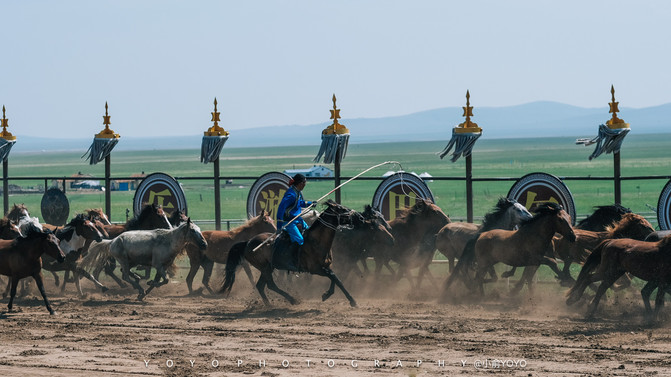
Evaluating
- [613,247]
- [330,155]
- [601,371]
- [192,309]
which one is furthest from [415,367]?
[330,155]

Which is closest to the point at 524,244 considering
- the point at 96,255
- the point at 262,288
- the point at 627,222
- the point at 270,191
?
the point at 627,222

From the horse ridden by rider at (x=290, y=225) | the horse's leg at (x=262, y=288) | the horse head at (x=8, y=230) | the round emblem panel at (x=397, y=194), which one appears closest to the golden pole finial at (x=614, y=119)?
the round emblem panel at (x=397, y=194)

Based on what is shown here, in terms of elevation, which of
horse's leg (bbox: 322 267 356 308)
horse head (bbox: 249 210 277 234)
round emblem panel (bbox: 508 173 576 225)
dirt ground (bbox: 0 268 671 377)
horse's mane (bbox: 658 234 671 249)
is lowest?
dirt ground (bbox: 0 268 671 377)

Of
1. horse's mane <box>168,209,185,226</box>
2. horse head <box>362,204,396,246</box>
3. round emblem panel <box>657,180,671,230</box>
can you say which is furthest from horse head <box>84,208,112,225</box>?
round emblem panel <box>657,180,671,230</box>

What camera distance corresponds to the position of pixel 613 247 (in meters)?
14.2

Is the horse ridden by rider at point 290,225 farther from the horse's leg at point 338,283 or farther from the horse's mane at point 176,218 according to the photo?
the horse's mane at point 176,218

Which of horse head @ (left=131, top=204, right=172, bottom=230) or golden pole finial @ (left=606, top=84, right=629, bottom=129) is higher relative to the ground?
golden pole finial @ (left=606, top=84, right=629, bottom=129)

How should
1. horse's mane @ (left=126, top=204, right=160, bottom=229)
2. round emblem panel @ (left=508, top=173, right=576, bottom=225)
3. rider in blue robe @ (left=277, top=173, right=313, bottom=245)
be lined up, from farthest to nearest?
horse's mane @ (left=126, top=204, right=160, bottom=229), round emblem panel @ (left=508, top=173, right=576, bottom=225), rider in blue robe @ (left=277, top=173, right=313, bottom=245)

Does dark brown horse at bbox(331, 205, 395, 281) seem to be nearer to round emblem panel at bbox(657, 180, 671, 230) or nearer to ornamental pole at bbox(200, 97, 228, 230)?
ornamental pole at bbox(200, 97, 228, 230)

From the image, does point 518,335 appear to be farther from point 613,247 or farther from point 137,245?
point 137,245

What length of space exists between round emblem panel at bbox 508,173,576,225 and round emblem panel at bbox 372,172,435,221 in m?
1.94

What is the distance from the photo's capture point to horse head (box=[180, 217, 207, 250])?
17281 mm

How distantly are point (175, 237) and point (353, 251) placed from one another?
3.29m

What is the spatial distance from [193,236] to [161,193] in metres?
5.28
